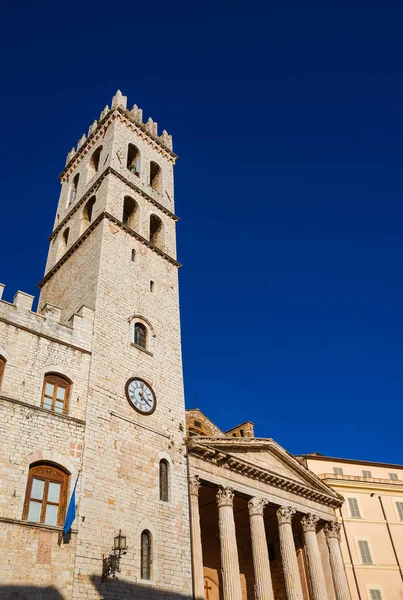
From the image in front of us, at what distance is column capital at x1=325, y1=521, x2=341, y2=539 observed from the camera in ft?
93.8

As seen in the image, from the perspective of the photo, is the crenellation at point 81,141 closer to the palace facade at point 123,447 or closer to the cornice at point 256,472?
the palace facade at point 123,447

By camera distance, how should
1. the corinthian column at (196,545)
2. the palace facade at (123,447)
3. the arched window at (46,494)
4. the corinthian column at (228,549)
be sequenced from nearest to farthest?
the arched window at (46,494) → the palace facade at (123,447) → the corinthian column at (196,545) → the corinthian column at (228,549)

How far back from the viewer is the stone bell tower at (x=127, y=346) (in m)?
16.7

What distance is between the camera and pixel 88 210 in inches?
1109

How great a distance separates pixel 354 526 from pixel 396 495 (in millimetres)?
4132

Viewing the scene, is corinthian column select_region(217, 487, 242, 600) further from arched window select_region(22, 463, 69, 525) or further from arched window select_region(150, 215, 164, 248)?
arched window select_region(150, 215, 164, 248)

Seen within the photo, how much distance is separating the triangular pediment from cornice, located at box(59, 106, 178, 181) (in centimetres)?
1842

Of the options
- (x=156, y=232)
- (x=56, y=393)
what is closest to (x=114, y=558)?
(x=56, y=393)

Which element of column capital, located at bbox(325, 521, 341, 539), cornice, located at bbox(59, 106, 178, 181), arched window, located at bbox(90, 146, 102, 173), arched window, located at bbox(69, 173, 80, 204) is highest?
cornice, located at bbox(59, 106, 178, 181)

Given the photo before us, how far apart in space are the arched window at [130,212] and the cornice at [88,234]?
134 centimetres

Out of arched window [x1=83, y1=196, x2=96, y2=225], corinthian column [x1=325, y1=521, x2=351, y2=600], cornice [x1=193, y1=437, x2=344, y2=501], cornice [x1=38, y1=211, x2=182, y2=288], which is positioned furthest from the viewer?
arched window [x1=83, y1=196, x2=96, y2=225]

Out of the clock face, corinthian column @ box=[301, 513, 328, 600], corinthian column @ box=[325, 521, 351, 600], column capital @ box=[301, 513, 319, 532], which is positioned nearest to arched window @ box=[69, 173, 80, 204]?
the clock face

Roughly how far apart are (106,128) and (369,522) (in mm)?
27738

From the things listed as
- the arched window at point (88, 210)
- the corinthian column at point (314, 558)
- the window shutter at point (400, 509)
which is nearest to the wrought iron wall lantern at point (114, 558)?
the corinthian column at point (314, 558)
